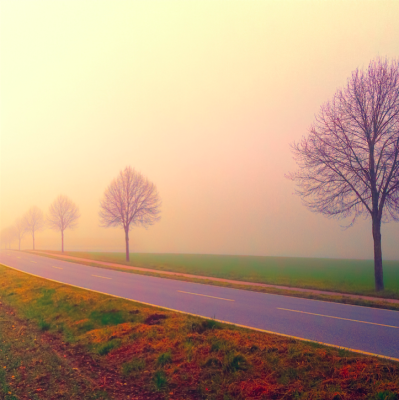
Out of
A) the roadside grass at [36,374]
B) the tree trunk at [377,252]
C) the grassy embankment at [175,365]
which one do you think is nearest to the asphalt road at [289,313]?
the grassy embankment at [175,365]

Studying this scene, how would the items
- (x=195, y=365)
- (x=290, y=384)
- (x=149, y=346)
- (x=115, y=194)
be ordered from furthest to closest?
(x=115, y=194)
(x=149, y=346)
(x=195, y=365)
(x=290, y=384)

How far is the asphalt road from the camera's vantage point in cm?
827

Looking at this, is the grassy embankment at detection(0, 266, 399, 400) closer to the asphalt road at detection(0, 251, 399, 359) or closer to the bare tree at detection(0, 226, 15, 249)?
the asphalt road at detection(0, 251, 399, 359)

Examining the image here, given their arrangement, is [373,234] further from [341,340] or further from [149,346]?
[149,346]

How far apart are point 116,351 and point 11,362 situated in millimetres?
1998

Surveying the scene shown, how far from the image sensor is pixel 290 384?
17.0ft

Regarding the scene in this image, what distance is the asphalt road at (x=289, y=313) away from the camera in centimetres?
827

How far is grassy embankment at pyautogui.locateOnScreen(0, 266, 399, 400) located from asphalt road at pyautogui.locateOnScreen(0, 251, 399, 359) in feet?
4.26

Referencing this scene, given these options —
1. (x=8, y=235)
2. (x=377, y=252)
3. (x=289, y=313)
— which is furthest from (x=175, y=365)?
(x=8, y=235)

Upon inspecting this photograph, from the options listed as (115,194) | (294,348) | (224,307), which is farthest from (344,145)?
(115,194)

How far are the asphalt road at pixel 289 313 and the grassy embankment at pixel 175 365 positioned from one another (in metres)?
1.30

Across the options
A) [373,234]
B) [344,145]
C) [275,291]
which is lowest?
[275,291]

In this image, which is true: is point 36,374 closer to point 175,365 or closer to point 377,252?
point 175,365

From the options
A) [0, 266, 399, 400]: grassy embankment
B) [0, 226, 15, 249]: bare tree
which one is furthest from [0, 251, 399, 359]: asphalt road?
[0, 226, 15, 249]: bare tree
